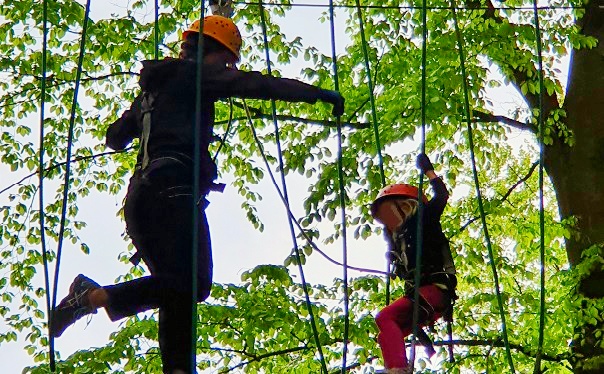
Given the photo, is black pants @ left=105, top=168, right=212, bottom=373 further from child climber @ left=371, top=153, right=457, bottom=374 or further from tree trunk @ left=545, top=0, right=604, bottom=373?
tree trunk @ left=545, top=0, right=604, bottom=373

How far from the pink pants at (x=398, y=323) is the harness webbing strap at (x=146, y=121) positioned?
4.03 feet

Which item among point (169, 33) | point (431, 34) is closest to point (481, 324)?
point (431, 34)

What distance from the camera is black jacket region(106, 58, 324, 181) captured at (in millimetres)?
3150

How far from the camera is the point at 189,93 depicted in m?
3.19

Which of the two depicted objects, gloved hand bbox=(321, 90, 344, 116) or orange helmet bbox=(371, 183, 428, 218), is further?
orange helmet bbox=(371, 183, 428, 218)

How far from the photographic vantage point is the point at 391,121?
682cm

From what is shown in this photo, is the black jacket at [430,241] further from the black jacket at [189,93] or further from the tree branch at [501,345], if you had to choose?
the tree branch at [501,345]

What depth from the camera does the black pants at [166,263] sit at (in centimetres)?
298

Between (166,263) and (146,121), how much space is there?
1.61ft

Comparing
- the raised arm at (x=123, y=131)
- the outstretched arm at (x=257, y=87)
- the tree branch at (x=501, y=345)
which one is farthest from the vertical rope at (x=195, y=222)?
the tree branch at (x=501, y=345)

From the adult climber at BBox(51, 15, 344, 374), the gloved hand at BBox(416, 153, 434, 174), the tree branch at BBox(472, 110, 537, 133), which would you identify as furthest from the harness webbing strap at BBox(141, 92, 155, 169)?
the tree branch at BBox(472, 110, 537, 133)

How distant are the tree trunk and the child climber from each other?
9.00 feet

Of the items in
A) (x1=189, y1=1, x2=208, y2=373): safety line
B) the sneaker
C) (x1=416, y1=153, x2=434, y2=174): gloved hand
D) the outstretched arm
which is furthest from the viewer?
(x1=416, y1=153, x2=434, y2=174): gloved hand

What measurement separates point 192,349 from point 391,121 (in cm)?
418
